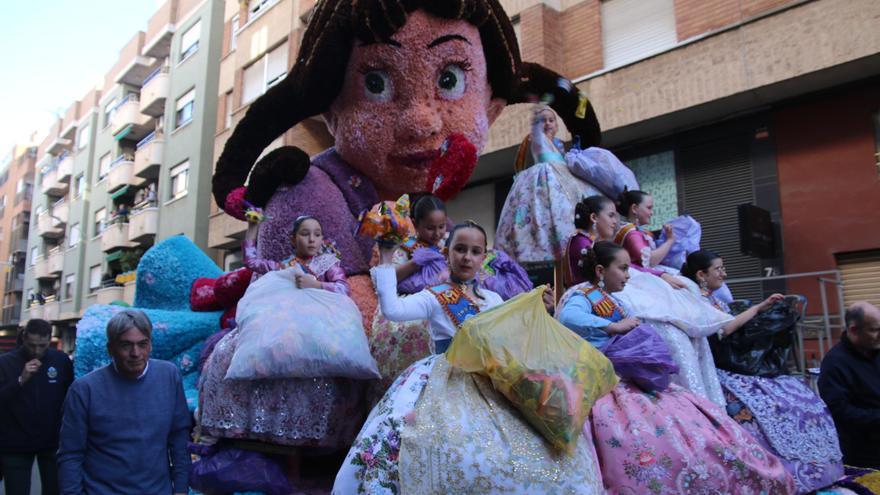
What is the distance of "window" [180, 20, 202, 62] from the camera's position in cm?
2214

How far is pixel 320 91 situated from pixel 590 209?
162 cm

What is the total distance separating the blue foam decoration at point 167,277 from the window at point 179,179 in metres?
16.8

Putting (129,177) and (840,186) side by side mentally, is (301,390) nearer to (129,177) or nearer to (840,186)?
(840,186)

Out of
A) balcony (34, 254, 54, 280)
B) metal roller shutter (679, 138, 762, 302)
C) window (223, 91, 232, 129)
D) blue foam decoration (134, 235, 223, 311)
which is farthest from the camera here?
balcony (34, 254, 54, 280)

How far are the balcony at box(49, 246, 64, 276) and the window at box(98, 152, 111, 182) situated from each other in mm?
4844

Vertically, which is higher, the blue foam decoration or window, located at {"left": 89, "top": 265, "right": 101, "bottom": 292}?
window, located at {"left": 89, "top": 265, "right": 101, "bottom": 292}

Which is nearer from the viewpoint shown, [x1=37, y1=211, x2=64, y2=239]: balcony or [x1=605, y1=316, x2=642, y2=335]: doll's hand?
[x1=605, y1=316, x2=642, y2=335]: doll's hand

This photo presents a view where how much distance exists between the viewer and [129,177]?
24.8m

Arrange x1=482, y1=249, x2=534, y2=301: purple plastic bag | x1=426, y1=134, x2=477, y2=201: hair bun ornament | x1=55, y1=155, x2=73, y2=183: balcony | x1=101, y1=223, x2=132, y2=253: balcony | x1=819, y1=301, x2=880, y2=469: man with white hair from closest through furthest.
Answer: x1=482, y1=249, x2=534, y2=301: purple plastic bag
x1=426, y1=134, x2=477, y2=201: hair bun ornament
x1=819, y1=301, x2=880, y2=469: man with white hair
x1=101, y1=223, x2=132, y2=253: balcony
x1=55, y1=155, x2=73, y2=183: balcony

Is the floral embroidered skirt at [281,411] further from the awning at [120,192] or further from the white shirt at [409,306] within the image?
the awning at [120,192]

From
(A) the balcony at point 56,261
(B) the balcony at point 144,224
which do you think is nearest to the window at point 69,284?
(A) the balcony at point 56,261

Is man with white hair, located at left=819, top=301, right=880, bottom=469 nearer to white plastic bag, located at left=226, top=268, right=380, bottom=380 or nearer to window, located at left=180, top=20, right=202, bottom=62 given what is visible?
white plastic bag, located at left=226, top=268, right=380, bottom=380

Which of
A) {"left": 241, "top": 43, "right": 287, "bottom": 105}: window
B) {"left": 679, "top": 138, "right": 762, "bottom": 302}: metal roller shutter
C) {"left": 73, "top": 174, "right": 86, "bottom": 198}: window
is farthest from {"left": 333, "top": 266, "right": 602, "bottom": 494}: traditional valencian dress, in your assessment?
{"left": 73, "top": 174, "right": 86, "bottom": 198}: window

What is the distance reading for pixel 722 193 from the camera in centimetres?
933
